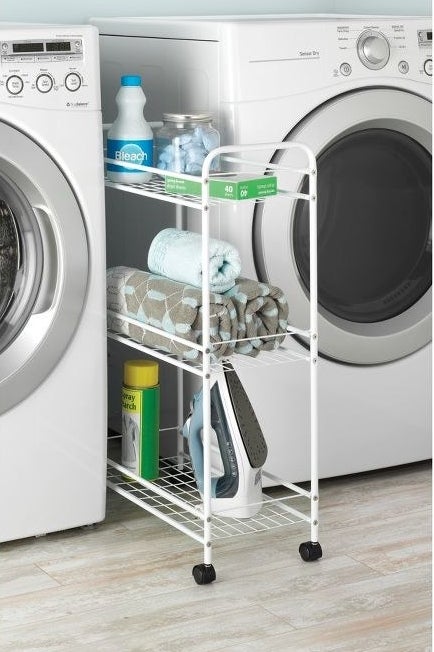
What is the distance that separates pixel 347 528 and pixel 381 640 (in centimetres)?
47

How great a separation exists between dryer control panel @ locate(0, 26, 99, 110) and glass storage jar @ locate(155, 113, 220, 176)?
0.16 m

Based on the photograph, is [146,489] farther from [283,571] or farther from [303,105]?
[303,105]

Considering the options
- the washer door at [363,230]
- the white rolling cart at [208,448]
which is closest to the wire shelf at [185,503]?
the white rolling cart at [208,448]

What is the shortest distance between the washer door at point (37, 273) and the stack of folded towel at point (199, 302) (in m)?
0.14

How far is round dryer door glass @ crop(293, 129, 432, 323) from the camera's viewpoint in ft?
8.03

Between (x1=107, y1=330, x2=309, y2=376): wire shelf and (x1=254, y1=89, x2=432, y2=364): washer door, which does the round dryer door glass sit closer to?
(x1=254, y1=89, x2=432, y2=364): washer door

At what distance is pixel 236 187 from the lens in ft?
6.55

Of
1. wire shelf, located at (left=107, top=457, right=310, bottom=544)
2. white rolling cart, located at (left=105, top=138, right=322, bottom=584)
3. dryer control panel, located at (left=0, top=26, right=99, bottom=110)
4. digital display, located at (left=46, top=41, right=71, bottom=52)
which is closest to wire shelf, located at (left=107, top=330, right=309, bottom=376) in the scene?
white rolling cart, located at (left=105, top=138, right=322, bottom=584)

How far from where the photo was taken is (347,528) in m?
2.36

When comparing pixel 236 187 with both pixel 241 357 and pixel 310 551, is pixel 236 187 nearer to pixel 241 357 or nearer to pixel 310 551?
pixel 241 357

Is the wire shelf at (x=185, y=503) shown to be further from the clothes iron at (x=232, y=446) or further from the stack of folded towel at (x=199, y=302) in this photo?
the stack of folded towel at (x=199, y=302)

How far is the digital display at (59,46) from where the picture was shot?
2.13m

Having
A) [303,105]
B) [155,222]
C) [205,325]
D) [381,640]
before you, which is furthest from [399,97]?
[381,640]

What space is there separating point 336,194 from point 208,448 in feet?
2.23
